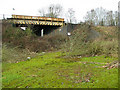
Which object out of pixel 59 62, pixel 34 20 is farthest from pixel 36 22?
pixel 59 62

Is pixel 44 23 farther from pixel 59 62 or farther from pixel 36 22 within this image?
pixel 59 62

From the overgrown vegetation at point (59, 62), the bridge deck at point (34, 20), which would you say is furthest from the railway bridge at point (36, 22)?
the overgrown vegetation at point (59, 62)

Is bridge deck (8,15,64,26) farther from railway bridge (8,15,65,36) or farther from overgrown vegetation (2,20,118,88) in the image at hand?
overgrown vegetation (2,20,118,88)

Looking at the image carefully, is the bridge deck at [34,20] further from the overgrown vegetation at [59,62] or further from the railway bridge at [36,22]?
the overgrown vegetation at [59,62]

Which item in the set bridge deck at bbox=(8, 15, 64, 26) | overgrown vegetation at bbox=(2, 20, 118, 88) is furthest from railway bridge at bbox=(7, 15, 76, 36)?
overgrown vegetation at bbox=(2, 20, 118, 88)

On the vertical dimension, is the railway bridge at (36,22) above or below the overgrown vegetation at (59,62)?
above

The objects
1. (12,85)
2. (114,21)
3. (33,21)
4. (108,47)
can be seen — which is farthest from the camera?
(114,21)

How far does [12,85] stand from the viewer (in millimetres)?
4457

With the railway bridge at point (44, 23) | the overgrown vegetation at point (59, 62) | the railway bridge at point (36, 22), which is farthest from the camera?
the railway bridge at point (44, 23)

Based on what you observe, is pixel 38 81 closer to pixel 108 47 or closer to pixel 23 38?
pixel 108 47

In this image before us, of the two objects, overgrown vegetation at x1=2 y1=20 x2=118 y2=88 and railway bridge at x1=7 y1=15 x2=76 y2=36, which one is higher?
railway bridge at x1=7 y1=15 x2=76 y2=36

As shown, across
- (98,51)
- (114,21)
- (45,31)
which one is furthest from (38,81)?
(114,21)

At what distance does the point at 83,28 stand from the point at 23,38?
918 centimetres

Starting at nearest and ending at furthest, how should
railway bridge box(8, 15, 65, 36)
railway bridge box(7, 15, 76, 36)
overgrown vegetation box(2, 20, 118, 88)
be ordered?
overgrown vegetation box(2, 20, 118, 88)
railway bridge box(8, 15, 65, 36)
railway bridge box(7, 15, 76, 36)
